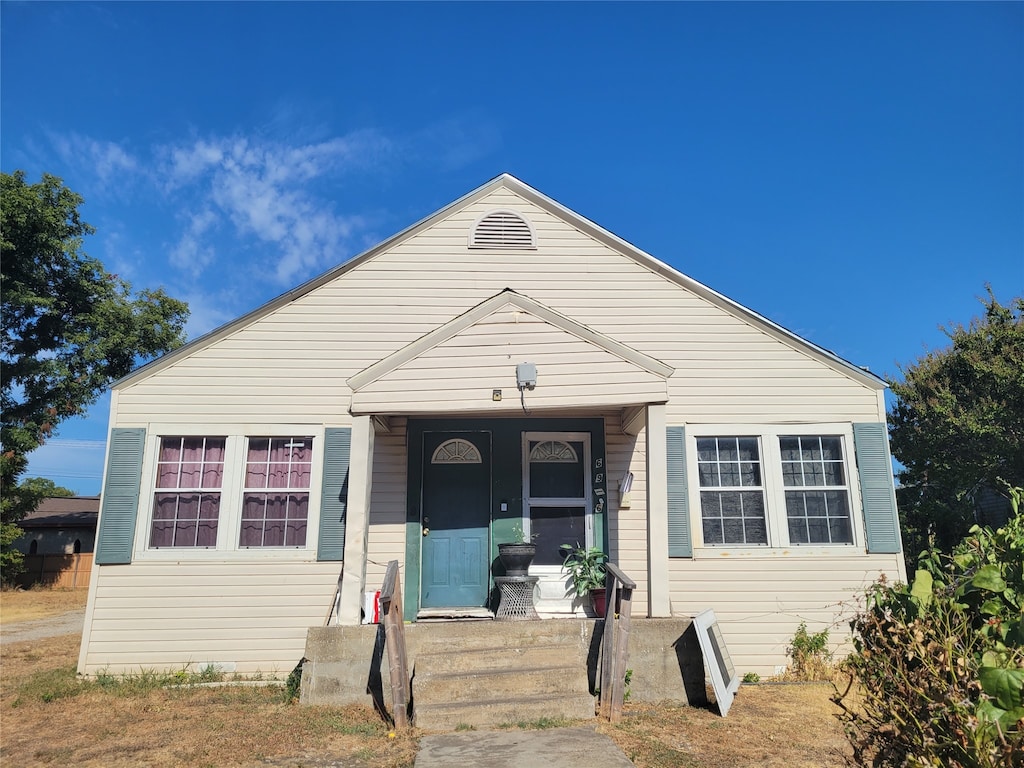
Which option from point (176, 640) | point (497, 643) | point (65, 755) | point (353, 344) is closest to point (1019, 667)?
point (497, 643)

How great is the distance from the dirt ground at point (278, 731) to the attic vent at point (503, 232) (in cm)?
574

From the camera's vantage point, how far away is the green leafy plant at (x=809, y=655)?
771 centimetres

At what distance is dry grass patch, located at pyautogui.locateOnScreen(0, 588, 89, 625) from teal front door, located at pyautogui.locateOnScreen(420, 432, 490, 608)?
10552 millimetres

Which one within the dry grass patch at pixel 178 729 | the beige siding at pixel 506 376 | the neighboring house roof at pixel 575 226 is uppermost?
the neighboring house roof at pixel 575 226

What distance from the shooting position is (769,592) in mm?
8039

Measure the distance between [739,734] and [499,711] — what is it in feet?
6.56

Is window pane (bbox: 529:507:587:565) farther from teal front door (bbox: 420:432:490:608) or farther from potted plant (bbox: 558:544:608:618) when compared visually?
teal front door (bbox: 420:432:490:608)

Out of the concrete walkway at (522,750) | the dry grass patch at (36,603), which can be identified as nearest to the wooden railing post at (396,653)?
the concrete walkway at (522,750)

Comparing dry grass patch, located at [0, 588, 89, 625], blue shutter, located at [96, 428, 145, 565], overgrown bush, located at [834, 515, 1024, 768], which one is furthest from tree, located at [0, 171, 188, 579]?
overgrown bush, located at [834, 515, 1024, 768]

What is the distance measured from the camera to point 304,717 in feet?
19.6

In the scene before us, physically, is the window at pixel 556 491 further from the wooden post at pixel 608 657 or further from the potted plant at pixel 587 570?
the wooden post at pixel 608 657

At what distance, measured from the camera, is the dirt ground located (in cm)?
499

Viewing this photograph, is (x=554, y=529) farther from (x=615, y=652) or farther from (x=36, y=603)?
(x=36, y=603)

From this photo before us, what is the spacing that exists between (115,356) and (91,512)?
857 cm
